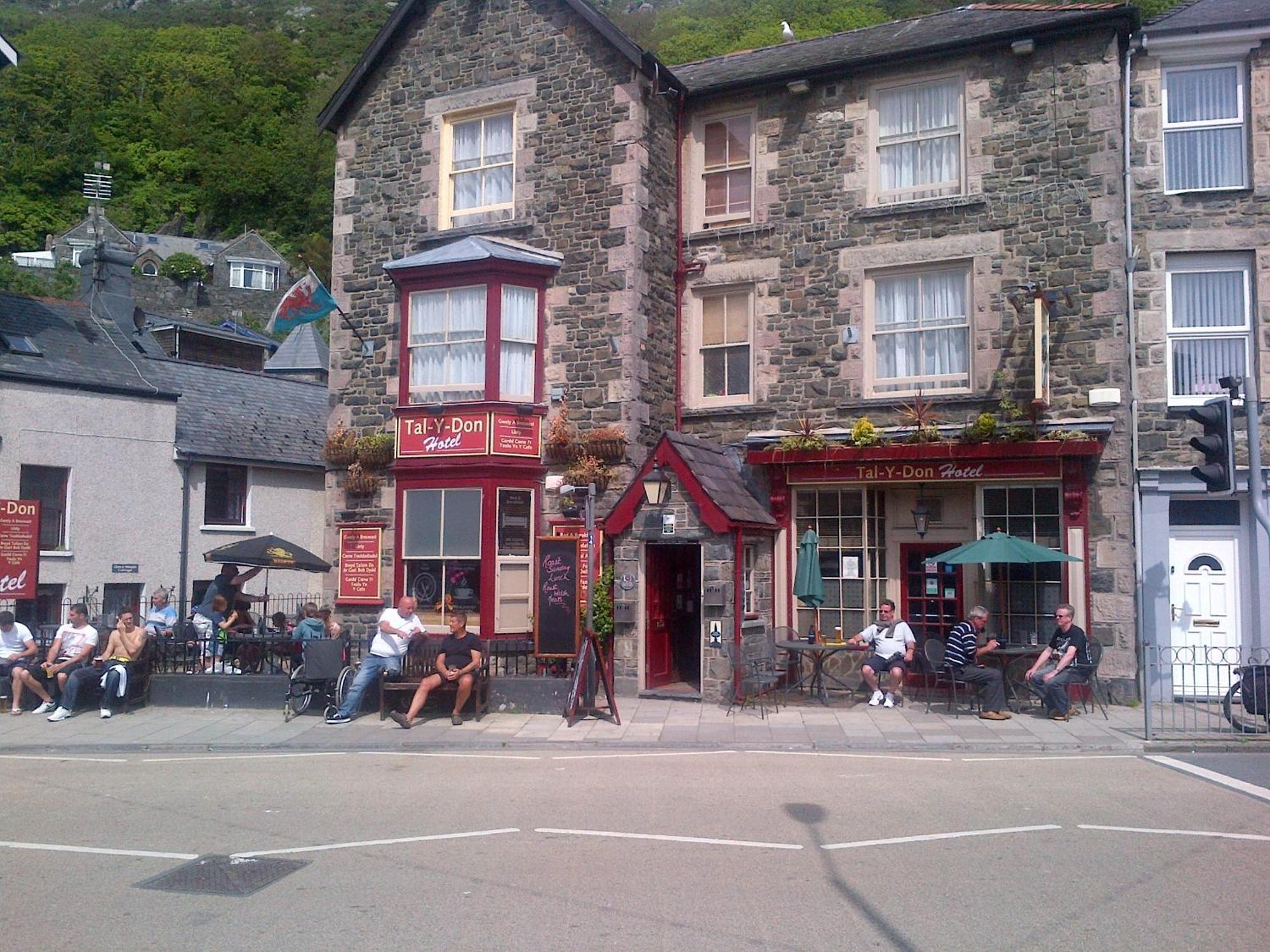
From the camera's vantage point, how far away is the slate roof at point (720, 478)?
1661 cm

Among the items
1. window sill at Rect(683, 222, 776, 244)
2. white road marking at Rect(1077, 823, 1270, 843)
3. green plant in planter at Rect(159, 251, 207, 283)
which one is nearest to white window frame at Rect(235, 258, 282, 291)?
green plant in planter at Rect(159, 251, 207, 283)

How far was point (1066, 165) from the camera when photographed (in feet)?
55.8

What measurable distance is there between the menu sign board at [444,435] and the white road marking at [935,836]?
11054 millimetres

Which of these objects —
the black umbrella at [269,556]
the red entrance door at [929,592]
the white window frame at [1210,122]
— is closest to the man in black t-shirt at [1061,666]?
the red entrance door at [929,592]

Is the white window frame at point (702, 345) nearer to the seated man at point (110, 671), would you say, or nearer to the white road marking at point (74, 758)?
the seated man at point (110, 671)

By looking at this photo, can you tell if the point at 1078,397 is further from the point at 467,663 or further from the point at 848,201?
the point at 467,663

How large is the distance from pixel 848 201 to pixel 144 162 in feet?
298

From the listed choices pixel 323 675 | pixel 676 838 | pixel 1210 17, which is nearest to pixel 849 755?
pixel 676 838

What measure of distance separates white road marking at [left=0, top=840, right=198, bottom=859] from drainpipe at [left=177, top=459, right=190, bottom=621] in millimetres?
17043

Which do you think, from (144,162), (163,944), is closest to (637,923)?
(163,944)

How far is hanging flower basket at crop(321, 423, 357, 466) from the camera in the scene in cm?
1964

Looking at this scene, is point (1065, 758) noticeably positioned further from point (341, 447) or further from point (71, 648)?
point (71, 648)

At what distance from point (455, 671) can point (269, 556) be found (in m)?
5.85

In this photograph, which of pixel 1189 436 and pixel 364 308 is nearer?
pixel 1189 436
